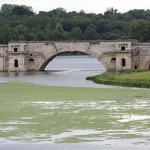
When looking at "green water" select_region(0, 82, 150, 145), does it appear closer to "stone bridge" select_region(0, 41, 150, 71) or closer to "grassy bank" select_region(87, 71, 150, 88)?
"grassy bank" select_region(87, 71, 150, 88)

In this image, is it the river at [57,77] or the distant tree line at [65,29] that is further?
the distant tree line at [65,29]

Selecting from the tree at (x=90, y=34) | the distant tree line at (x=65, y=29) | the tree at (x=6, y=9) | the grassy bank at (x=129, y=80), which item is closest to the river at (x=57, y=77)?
the grassy bank at (x=129, y=80)

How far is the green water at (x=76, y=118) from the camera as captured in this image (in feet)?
82.1

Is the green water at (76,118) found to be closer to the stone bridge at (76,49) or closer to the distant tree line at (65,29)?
the stone bridge at (76,49)

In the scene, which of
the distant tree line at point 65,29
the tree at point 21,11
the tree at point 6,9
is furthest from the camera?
the tree at point 6,9

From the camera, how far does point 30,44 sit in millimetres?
84812

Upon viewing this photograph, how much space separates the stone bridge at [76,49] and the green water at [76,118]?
38.4 meters

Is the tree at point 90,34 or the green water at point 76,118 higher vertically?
the tree at point 90,34

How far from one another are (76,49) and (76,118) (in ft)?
179

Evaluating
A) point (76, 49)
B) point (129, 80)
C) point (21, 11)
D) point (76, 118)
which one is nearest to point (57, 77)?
point (76, 49)

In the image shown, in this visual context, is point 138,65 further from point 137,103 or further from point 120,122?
point 120,122

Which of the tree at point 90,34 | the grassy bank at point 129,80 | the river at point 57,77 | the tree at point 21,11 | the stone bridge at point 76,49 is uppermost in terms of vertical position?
the tree at point 21,11

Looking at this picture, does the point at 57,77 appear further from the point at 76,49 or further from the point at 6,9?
the point at 6,9

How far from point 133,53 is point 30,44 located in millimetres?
13568
